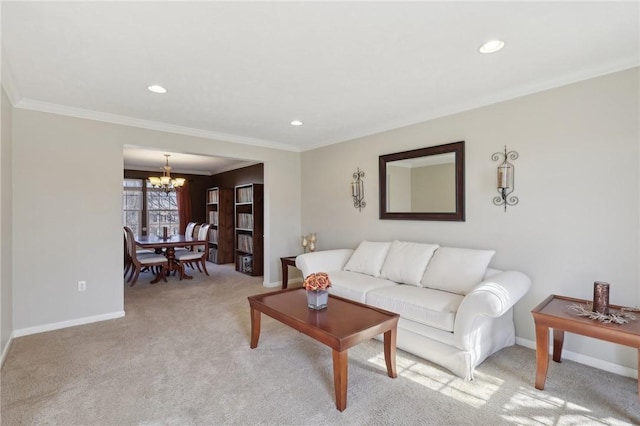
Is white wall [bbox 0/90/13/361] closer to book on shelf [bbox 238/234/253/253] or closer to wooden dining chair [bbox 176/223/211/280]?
wooden dining chair [bbox 176/223/211/280]

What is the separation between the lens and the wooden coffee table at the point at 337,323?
195 cm

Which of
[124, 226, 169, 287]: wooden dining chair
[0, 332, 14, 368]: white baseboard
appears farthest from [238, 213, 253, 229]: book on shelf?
[0, 332, 14, 368]: white baseboard

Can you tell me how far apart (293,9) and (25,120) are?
10.3 feet

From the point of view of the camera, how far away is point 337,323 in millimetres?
2230

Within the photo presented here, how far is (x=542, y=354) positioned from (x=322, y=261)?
234 cm

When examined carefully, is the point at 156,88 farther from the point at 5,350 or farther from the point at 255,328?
the point at 5,350

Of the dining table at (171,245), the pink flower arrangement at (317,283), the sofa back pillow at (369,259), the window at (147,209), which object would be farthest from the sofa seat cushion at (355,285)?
the window at (147,209)

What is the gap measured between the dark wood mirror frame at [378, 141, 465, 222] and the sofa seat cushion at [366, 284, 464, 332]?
0.89m

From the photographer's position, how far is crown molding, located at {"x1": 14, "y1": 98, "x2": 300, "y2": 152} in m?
3.17

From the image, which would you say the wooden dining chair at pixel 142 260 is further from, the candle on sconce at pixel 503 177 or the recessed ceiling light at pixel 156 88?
the candle on sconce at pixel 503 177

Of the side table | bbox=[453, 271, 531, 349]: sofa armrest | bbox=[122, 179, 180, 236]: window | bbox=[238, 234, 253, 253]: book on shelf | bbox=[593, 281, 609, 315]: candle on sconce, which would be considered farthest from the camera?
bbox=[122, 179, 180, 236]: window

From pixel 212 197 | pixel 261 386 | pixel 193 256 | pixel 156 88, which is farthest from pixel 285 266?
pixel 212 197

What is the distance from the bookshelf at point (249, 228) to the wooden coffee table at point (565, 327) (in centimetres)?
468

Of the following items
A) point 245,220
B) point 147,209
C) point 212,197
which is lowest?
point 245,220
